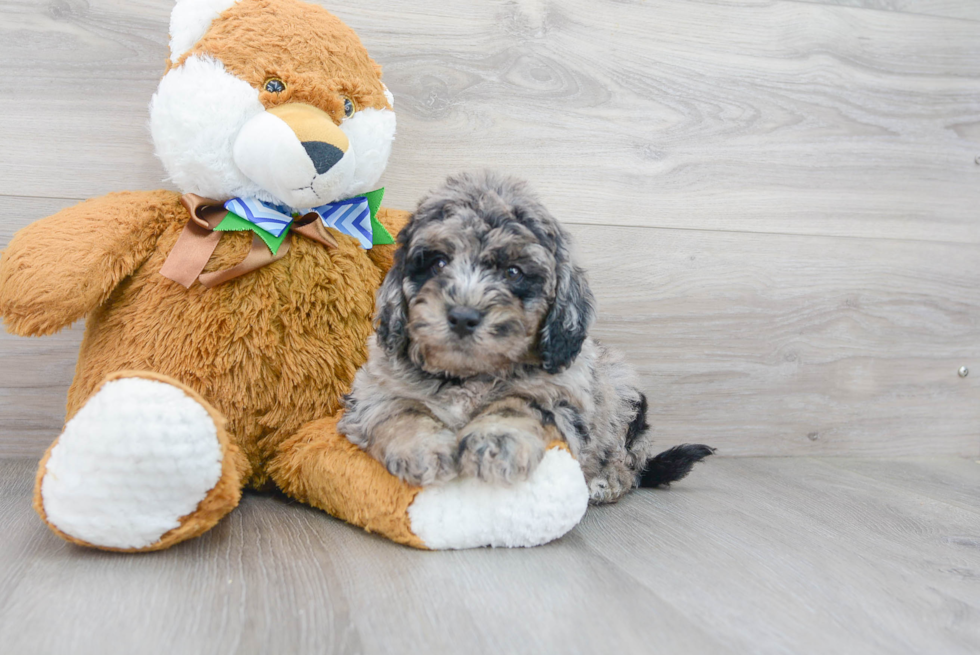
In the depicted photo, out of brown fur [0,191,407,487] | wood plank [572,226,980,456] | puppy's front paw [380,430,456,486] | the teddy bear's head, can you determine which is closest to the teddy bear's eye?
the teddy bear's head

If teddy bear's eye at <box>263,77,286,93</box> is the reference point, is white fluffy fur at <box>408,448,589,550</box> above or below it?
below

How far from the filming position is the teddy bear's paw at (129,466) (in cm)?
142

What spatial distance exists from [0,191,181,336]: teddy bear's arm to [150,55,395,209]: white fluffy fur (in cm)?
17

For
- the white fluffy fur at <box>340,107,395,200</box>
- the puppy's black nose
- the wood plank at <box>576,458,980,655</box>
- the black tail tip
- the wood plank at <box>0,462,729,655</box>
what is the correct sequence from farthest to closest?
the black tail tip
the white fluffy fur at <box>340,107,395,200</box>
the puppy's black nose
the wood plank at <box>576,458,980,655</box>
the wood plank at <box>0,462,729,655</box>

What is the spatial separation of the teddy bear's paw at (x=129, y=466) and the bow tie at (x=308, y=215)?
527 millimetres

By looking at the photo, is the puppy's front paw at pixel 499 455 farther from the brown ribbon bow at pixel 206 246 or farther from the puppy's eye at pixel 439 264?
the brown ribbon bow at pixel 206 246

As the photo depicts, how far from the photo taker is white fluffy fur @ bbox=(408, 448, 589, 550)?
64.3 inches

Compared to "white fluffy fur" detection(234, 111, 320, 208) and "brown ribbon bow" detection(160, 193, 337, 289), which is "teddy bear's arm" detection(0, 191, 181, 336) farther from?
"white fluffy fur" detection(234, 111, 320, 208)

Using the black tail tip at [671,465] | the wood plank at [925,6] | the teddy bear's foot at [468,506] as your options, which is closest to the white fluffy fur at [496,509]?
the teddy bear's foot at [468,506]

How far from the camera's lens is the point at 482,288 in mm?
1623

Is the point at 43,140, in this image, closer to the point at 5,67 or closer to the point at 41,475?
the point at 5,67

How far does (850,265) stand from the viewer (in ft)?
9.31

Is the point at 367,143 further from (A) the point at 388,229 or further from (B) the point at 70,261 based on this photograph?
(B) the point at 70,261

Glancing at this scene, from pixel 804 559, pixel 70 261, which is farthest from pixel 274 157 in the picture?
pixel 804 559
